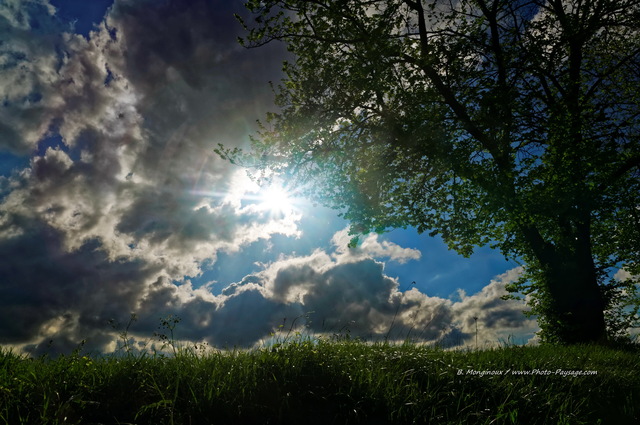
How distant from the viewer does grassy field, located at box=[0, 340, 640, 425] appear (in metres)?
3.55

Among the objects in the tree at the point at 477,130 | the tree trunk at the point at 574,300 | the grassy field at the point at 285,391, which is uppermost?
the tree at the point at 477,130

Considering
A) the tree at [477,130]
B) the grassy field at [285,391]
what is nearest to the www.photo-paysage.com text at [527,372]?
the grassy field at [285,391]

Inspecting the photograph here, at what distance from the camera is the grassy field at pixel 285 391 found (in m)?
3.55

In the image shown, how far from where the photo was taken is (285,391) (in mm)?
4125

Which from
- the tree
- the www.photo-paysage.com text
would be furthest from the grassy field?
the tree

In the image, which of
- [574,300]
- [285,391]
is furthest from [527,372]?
[574,300]

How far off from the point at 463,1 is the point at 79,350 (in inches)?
705

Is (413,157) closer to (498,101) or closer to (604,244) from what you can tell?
(498,101)

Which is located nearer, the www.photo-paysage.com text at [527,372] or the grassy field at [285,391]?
the grassy field at [285,391]

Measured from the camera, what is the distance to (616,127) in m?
14.8

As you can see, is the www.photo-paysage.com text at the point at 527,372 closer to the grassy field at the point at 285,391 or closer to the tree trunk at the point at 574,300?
the grassy field at the point at 285,391

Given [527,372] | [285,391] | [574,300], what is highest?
[574,300]

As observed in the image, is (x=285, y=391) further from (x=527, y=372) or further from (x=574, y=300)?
(x=574, y=300)

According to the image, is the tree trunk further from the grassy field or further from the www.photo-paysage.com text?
the grassy field
